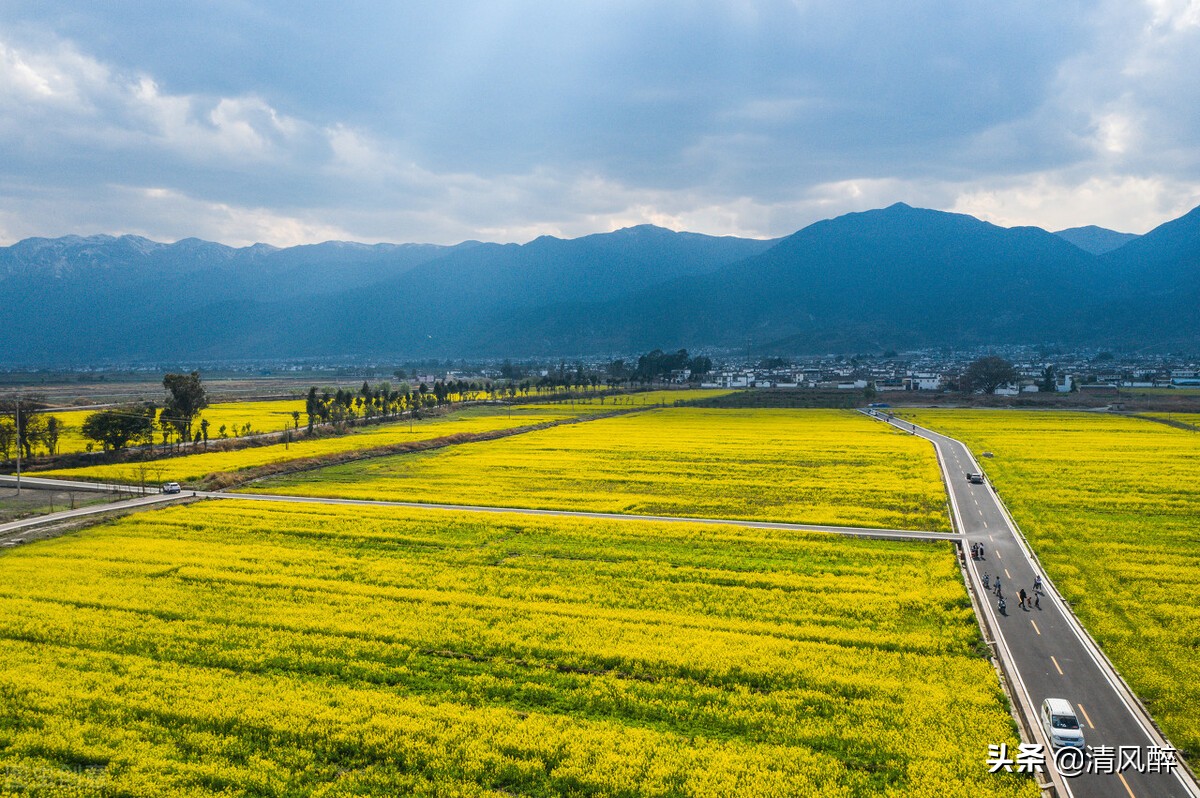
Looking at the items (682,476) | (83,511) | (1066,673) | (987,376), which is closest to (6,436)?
(83,511)

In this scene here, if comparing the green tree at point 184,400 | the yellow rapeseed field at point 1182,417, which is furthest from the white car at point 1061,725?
the yellow rapeseed field at point 1182,417

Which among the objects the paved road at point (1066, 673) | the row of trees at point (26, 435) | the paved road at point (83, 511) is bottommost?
the paved road at point (1066, 673)

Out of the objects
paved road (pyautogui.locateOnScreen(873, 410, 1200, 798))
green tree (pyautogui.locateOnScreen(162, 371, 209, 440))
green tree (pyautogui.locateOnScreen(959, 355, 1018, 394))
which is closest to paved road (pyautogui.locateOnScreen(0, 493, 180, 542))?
green tree (pyautogui.locateOnScreen(162, 371, 209, 440))

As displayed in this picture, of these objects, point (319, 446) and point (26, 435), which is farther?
point (319, 446)

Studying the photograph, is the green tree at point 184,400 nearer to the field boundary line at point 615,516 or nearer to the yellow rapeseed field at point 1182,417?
the field boundary line at point 615,516

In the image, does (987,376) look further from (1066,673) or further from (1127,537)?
(1066,673)

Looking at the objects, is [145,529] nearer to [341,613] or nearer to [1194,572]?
[341,613]

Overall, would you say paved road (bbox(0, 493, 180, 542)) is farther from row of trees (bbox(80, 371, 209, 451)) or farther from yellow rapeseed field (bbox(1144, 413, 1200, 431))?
yellow rapeseed field (bbox(1144, 413, 1200, 431))
